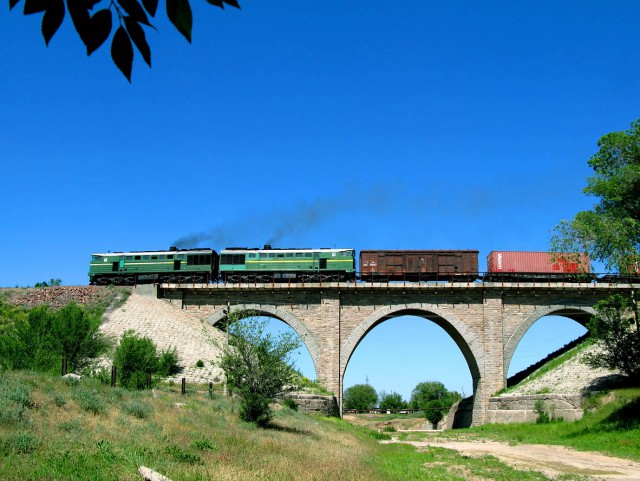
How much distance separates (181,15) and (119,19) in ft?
0.99

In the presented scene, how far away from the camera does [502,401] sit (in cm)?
3806

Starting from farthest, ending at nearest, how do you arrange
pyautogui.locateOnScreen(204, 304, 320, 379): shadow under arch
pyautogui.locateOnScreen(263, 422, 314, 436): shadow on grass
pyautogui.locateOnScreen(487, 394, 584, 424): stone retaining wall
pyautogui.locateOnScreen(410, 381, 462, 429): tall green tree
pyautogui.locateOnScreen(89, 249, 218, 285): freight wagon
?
1. pyautogui.locateOnScreen(410, 381, 462, 429): tall green tree
2. pyautogui.locateOnScreen(89, 249, 218, 285): freight wagon
3. pyautogui.locateOnScreen(204, 304, 320, 379): shadow under arch
4. pyautogui.locateOnScreen(487, 394, 584, 424): stone retaining wall
5. pyautogui.locateOnScreen(263, 422, 314, 436): shadow on grass

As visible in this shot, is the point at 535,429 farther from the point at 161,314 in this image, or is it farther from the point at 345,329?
the point at 161,314

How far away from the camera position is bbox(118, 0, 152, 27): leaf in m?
2.76

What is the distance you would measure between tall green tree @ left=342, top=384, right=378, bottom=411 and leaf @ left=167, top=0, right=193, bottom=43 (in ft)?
406

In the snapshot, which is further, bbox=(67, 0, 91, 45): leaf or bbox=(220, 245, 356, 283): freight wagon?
bbox=(220, 245, 356, 283): freight wagon

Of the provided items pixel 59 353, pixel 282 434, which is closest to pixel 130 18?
pixel 282 434

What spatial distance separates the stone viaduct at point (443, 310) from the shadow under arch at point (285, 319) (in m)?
0.07

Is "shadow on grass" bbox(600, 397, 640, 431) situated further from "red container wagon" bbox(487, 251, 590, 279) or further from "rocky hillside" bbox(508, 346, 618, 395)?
"red container wagon" bbox(487, 251, 590, 279)

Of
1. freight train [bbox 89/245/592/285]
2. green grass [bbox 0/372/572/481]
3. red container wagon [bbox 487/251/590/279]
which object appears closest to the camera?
green grass [bbox 0/372/572/481]

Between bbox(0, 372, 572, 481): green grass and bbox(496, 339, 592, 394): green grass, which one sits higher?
bbox(496, 339, 592, 394): green grass

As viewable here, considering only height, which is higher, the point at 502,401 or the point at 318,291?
the point at 318,291

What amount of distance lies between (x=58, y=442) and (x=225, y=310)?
1239 inches

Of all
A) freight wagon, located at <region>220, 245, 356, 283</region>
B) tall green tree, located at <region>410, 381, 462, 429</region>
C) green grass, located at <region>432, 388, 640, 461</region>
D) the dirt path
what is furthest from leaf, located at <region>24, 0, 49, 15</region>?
tall green tree, located at <region>410, 381, 462, 429</region>
